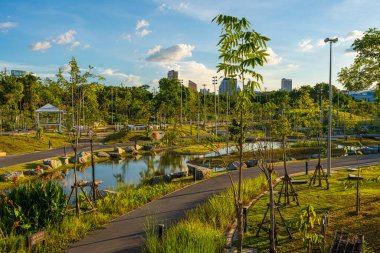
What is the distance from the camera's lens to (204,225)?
1120cm

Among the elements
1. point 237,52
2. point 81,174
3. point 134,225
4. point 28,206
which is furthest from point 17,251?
point 81,174

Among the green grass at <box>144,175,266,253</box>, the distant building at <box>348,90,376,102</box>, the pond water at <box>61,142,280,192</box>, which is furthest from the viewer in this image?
the pond water at <box>61,142,280,192</box>

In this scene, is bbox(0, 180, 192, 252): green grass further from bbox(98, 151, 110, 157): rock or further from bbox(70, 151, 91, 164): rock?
bbox(98, 151, 110, 157): rock

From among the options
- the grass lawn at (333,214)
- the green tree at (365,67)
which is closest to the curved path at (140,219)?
the grass lawn at (333,214)

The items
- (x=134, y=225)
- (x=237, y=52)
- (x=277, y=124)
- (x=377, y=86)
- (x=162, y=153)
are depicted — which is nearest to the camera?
(x=237, y=52)

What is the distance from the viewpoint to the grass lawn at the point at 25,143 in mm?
35556

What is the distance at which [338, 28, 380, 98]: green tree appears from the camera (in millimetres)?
12422

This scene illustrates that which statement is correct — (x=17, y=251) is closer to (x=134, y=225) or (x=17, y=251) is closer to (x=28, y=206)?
(x=28, y=206)

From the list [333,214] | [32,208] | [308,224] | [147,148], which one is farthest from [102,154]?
[308,224]

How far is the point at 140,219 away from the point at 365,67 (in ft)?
37.7

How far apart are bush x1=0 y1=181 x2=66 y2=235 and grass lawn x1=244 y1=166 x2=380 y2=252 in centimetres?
734

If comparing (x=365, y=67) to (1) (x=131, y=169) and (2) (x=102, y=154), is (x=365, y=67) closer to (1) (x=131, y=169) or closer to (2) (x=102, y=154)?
(1) (x=131, y=169)

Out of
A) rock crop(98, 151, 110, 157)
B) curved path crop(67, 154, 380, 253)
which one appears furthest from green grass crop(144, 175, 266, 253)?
rock crop(98, 151, 110, 157)

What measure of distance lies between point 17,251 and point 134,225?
421 centimetres
